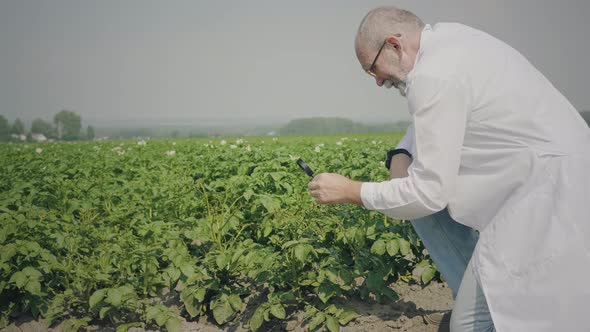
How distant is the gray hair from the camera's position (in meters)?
2.06

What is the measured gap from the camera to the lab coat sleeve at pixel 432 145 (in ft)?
6.39

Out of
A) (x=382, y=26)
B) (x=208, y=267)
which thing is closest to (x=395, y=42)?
(x=382, y=26)

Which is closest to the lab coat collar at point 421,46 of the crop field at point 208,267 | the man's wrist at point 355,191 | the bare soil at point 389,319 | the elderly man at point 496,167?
the elderly man at point 496,167

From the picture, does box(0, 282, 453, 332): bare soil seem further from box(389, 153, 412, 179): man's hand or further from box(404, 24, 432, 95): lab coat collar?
box(404, 24, 432, 95): lab coat collar

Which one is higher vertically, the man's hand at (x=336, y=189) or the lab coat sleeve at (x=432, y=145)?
the lab coat sleeve at (x=432, y=145)

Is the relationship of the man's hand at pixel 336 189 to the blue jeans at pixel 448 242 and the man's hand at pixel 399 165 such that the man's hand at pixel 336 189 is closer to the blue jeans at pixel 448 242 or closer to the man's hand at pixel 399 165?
the man's hand at pixel 399 165

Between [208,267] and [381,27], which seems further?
[208,267]

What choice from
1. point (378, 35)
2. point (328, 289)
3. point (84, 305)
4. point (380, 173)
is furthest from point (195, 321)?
point (378, 35)

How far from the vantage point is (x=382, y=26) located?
2.06m

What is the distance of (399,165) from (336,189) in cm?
45

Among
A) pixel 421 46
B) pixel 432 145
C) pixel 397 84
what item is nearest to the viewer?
pixel 432 145

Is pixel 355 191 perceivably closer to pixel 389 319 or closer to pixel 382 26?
pixel 382 26

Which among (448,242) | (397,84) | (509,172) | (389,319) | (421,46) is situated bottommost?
(389,319)

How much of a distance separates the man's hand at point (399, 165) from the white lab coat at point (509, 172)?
1.36 feet
